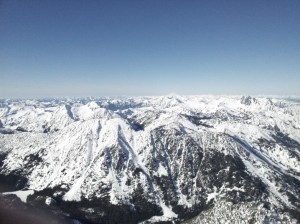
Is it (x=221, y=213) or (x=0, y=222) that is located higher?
(x=0, y=222)

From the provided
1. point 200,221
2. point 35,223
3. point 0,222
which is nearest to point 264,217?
point 200,221

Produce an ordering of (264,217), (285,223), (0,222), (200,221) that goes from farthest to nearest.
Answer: (200,221)
(285,223)
(264,217)
(0,222)

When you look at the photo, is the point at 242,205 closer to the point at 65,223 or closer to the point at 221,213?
the point at 221,213

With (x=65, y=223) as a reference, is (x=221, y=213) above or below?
above

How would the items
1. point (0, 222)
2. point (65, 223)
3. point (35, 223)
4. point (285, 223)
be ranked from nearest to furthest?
point (0, 222) < point (35, 223) < point (285, 223) < point (65, 223)

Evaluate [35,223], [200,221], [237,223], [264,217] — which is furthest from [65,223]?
[264,217]

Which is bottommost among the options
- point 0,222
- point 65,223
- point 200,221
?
point 65,223

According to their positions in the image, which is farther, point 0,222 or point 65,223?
point 65,223

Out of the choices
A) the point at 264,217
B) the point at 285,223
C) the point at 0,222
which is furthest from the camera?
the point at 285,223

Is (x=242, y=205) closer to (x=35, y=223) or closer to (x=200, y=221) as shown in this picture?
(x=200, y=221)
